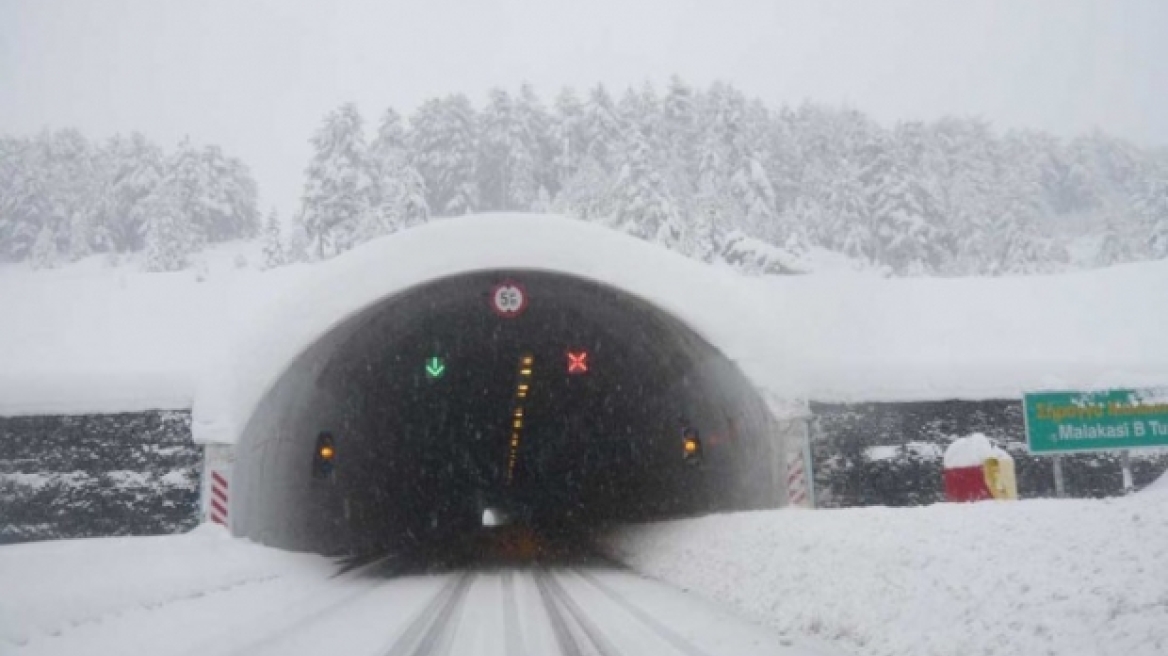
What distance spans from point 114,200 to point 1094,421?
90794 millimetres

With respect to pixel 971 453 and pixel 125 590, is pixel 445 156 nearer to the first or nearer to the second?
pixel 971 453

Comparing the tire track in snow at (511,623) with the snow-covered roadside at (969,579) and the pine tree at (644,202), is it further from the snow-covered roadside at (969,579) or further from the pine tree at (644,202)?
the pine tree at (644,202)

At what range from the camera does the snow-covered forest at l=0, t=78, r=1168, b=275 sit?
3108 inches

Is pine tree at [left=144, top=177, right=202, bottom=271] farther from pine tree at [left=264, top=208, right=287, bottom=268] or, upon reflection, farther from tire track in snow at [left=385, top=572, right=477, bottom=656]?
tire track in snow at [left=385, top=572, right=477, bottom=656]

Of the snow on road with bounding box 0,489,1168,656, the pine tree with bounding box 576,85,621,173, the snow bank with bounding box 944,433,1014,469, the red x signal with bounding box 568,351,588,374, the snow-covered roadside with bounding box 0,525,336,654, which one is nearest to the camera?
Answer: the snow on road with bounding box 0,489,1168,656

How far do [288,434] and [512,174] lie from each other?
7515 centimetres

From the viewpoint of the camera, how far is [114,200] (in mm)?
94062

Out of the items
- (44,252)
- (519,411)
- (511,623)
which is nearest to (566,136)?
(44,252)

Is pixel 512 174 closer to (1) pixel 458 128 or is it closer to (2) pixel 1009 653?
(1) pixel 458 128

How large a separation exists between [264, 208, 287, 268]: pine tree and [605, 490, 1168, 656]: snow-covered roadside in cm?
8630

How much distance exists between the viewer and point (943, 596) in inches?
352

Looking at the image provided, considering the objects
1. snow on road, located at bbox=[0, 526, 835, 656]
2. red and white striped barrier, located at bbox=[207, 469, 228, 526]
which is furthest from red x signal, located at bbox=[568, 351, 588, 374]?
red and white striped barrier, located at bbox=[207, 469, 228, 526]

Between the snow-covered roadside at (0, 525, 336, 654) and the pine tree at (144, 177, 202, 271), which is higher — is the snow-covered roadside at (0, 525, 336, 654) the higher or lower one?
the lower one

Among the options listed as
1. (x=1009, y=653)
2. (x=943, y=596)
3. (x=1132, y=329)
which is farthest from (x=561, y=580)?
(x=1132, y=329)
